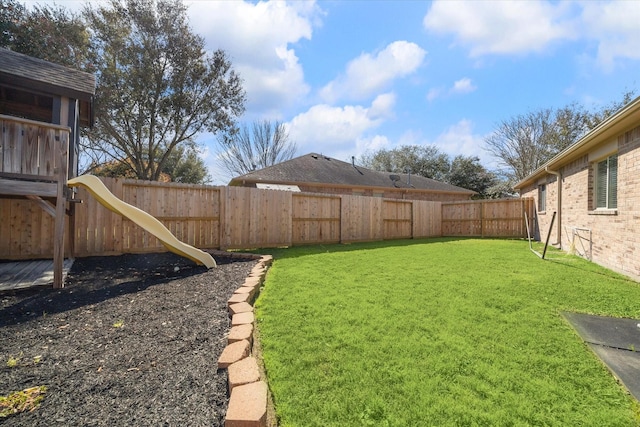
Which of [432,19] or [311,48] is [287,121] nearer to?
[311,48]

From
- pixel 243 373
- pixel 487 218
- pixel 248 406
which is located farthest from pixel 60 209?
pixel 487 218

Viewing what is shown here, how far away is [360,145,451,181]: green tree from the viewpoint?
30.7 m

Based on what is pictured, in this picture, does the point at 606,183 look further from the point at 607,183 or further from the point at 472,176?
the point at 472,176

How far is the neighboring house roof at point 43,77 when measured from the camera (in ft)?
15.3

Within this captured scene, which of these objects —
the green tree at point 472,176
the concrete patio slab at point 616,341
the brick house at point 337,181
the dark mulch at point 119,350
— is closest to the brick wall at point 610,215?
the concrete patio slab at point 616,341

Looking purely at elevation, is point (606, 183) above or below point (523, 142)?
below

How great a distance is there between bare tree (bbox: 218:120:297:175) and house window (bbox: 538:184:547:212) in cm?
2052

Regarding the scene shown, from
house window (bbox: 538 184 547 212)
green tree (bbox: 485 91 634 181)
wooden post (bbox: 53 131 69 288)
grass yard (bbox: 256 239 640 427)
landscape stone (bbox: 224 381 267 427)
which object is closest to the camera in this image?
landscape stone (bbox: 224 381 267 427)

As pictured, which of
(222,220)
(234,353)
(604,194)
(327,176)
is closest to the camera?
(234,353)

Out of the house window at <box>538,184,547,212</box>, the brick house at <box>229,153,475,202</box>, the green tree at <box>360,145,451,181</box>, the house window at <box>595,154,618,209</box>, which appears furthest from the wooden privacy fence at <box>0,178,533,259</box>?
the green tree at <box>360,145,451,181</box>

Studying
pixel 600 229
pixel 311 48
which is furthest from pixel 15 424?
pixel 311 48

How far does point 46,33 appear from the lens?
1106 cm

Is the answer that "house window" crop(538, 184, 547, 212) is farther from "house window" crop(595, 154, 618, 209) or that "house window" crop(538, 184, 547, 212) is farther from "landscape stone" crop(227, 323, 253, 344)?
"landscape stone" crop(227, 323, 253, 344)

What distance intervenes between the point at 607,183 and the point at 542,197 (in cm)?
566
